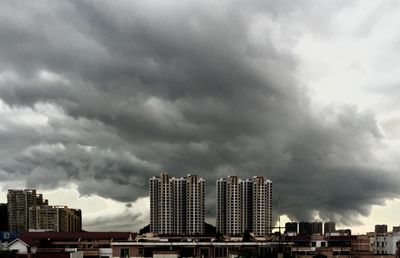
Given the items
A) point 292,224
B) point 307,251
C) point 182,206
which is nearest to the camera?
point 307,251

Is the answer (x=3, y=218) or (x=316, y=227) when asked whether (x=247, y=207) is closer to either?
(x=316, y=227)

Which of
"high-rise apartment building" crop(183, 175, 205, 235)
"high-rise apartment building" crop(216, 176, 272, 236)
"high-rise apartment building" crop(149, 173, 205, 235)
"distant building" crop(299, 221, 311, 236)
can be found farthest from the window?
"distant building" crop(299, 221, 311, 236)

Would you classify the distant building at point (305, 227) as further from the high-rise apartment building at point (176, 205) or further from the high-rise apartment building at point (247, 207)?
the high-rise apartment building at point (176, 205)

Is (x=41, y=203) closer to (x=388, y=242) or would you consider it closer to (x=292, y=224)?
(x=292, y=224)

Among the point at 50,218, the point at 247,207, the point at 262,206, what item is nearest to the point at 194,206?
the point at 247,207

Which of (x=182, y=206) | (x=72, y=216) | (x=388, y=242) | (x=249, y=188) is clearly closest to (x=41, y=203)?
(x=72, y=216)
